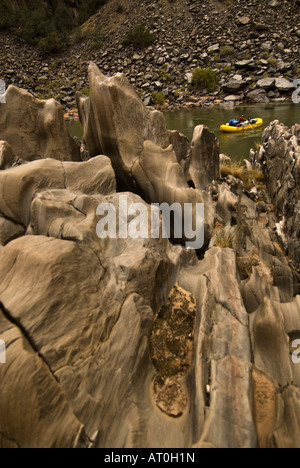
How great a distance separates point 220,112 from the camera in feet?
95.1

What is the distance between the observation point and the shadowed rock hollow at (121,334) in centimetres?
A: 292

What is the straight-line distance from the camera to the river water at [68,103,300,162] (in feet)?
61.9

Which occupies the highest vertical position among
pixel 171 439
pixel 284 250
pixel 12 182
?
pixel 12 182

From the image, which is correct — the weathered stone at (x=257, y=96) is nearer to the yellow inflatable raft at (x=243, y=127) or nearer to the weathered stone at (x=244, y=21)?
the yellow inflatable raft at (x=243, y=127)

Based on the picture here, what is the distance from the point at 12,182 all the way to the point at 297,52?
44.6 meters

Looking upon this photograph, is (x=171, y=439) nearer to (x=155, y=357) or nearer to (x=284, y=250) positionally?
(x=155, y=357)

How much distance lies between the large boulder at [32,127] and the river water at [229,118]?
12152 millimetres

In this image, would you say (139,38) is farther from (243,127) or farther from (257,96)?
(243,127)

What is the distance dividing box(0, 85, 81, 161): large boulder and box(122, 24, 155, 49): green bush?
154ft

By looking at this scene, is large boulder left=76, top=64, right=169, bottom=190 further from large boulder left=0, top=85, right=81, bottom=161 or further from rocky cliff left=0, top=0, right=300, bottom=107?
rocky cliff left=0, top=0, right=300, bottom=107

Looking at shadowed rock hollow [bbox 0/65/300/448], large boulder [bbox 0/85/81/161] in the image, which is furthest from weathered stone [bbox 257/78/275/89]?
shadowed rock hollow [bbox 0/65/300/448]

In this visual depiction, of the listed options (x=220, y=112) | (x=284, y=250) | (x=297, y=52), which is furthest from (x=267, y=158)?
(x=297, y=52)

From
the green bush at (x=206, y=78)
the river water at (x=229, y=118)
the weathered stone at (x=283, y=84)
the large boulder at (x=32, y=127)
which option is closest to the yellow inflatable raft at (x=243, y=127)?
the river water at (x=229, y=118)

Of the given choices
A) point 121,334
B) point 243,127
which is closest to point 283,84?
point 243,127
